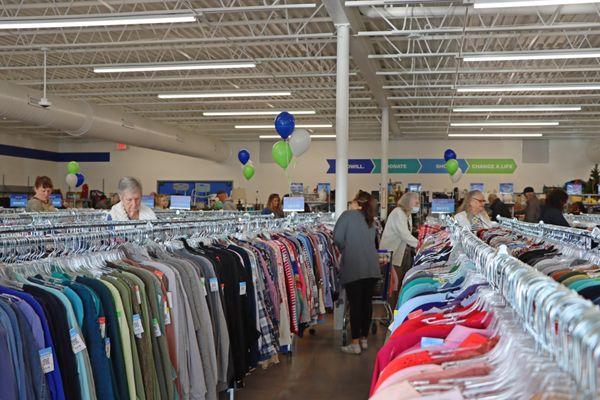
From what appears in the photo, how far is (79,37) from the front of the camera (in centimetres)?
1245

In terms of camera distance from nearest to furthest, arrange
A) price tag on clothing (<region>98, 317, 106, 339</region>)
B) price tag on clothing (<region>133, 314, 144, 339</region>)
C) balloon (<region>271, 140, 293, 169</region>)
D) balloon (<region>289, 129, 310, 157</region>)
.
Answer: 1. price tag on clothing (<region>98, 317, 106, 339</region>)
2. price tag on clothing (<region>133, 314, 144, 339</region>)
3. balloon (<region>289, 129, 310, 157</region>)
4. balloon (<region>271, 140, 293, 169</region>)

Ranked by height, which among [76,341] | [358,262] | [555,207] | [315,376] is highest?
[555,207]

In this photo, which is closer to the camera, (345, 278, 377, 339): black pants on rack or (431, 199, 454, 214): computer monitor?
(345, 278, 377, 339): black pants on rack

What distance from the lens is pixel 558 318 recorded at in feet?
3.88

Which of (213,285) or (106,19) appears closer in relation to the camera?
(213,285)

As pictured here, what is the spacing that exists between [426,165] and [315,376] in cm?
1945

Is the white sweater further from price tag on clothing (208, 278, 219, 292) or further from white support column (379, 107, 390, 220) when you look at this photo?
white support column (379, 107, 390, 220)

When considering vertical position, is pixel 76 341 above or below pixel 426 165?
below

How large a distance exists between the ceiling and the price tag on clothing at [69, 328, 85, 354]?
7.20m

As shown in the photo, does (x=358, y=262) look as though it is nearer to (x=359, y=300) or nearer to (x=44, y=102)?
(x=359, y=300)

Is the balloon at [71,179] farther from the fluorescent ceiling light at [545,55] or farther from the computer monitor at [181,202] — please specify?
the fluorescent ceiling light at [545,55]

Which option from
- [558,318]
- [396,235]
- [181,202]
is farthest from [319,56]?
[558,318]

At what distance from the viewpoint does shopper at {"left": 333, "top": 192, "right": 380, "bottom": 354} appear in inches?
247

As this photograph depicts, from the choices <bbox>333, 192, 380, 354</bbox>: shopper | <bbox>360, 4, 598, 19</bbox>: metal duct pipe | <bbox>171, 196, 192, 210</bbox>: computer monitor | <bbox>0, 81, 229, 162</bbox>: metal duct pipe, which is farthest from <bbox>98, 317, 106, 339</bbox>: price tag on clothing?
<bbox>0, 81, 229, 162</bbox>: metal duct pipe
